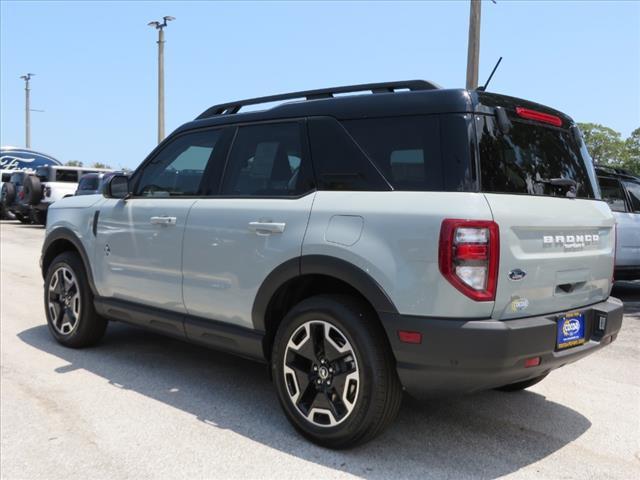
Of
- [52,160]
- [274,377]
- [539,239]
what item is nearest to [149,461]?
[274,377]

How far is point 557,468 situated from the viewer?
3174mm

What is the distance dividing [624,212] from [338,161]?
6.41 meters

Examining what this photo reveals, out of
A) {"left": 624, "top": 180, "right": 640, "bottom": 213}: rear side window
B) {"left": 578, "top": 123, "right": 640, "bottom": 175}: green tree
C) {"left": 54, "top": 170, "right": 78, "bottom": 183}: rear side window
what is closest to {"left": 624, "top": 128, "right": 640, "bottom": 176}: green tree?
{"left": 578, "top": 123, "right": 640, "bottom": 175}: green tree

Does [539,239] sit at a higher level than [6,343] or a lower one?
higher

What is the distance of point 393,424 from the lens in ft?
12.2

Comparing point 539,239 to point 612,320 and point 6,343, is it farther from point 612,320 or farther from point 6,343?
point 6,343

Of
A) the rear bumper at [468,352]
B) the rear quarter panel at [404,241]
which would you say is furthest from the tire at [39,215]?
the rear bumper at [468,352]

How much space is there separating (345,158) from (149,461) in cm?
195

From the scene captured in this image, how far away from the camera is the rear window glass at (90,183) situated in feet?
58.6

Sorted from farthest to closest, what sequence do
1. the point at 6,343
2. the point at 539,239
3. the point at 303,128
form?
the point at 6,343
the point at 303,128
the point at 539,239

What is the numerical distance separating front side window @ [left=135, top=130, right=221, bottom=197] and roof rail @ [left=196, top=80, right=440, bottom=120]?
246 mm

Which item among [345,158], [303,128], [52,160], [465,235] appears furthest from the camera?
[52,160]

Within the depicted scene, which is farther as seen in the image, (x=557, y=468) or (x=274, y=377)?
(x=274, y=377)

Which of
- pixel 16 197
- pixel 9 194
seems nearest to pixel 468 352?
pixel 16 197
